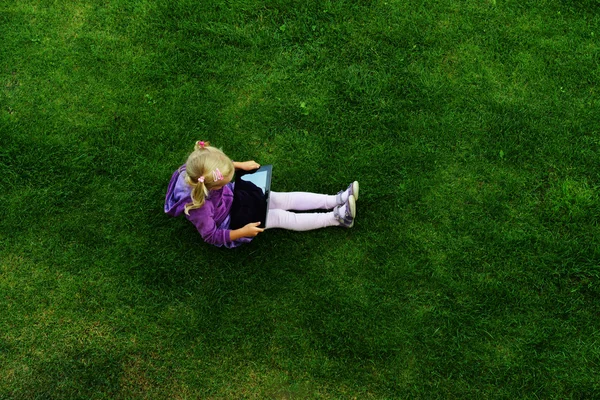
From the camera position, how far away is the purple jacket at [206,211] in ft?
13.6

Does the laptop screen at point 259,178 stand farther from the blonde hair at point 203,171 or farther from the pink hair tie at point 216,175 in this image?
the pink hair tie at point 216,175

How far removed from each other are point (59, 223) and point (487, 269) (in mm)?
3885

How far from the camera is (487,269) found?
4.42m

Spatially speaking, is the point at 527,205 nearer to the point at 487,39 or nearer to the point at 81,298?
the point at 487,39

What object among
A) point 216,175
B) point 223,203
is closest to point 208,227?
point 223,203

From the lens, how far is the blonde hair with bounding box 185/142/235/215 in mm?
3832

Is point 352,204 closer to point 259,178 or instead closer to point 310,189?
point 310,189

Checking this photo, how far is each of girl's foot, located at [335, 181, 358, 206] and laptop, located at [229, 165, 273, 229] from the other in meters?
0.66

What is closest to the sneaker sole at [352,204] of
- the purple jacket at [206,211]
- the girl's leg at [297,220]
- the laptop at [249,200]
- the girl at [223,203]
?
the girl at [223,203]

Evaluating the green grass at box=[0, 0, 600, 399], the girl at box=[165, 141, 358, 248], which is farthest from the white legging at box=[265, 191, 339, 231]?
the green grass at box=[0, 0, 600, 399]

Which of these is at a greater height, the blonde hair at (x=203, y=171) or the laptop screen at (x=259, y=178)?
the blonde hair at (x=203, y=171)

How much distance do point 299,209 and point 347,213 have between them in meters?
0.47

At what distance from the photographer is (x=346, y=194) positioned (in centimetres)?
451

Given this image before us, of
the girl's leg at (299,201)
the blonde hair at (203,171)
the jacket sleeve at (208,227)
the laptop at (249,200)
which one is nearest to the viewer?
the blonde hair at (203,171)
